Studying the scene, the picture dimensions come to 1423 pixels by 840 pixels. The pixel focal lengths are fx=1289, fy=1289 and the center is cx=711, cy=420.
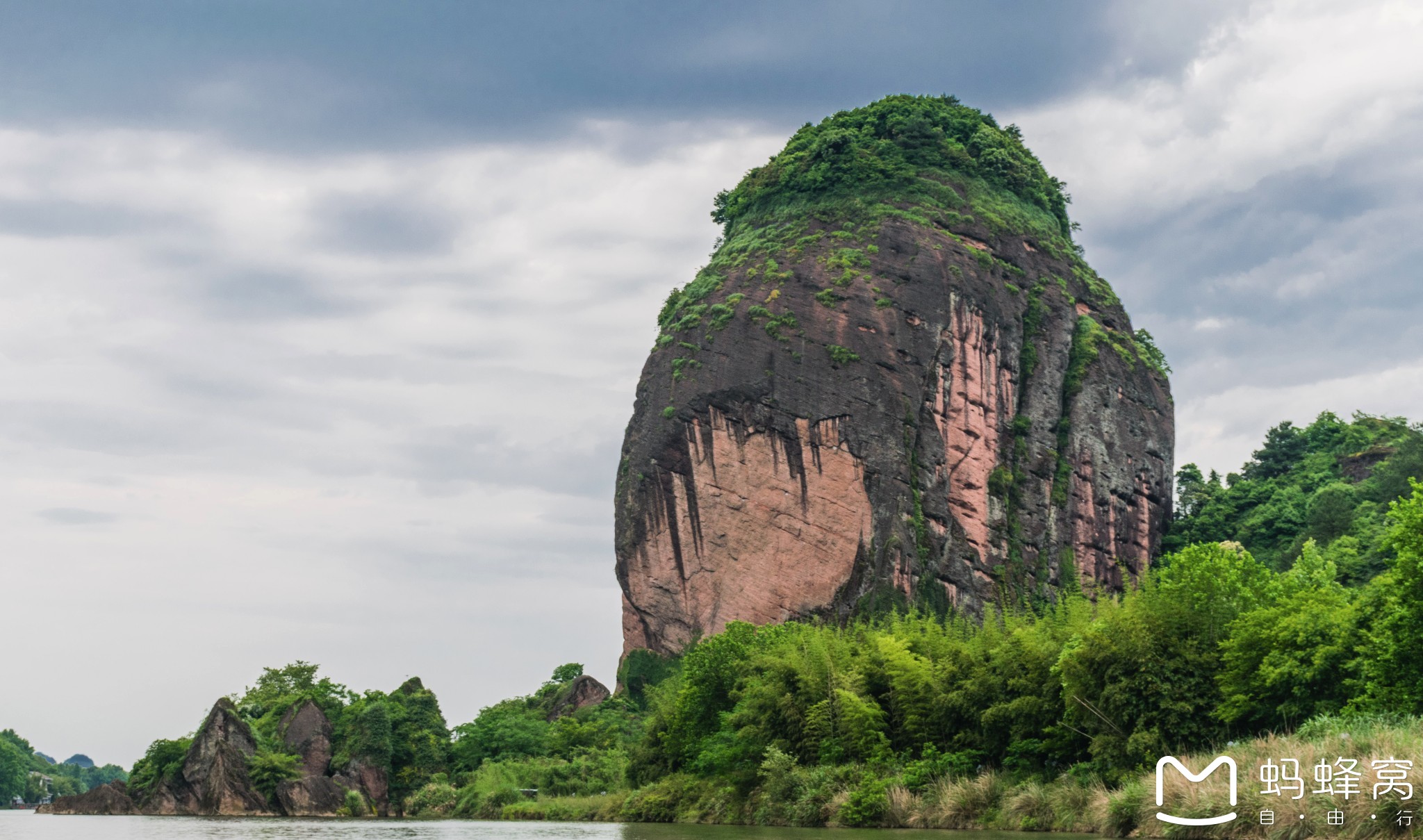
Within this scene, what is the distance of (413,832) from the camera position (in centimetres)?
3856

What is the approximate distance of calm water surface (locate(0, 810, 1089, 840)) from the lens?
27.9 m

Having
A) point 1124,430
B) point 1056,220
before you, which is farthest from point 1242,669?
point 1056,220

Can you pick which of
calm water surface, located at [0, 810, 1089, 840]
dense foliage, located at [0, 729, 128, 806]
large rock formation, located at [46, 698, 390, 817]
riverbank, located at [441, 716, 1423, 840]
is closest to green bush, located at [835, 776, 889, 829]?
riverbank, located at [441, 716, 1423, 840]

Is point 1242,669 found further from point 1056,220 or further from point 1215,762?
point 1056,220

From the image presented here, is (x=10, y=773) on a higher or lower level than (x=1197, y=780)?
lower

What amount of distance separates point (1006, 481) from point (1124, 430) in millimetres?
10588

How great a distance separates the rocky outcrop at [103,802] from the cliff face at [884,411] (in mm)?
26544

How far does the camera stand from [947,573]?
229 feet

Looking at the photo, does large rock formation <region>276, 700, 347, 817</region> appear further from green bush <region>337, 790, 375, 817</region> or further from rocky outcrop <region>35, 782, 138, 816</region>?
rocky outcrop <region>35, 782, 138, 816</region>

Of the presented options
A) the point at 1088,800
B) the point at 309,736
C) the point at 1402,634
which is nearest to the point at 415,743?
the point at 309,736

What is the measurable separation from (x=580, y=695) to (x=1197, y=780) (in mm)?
56378

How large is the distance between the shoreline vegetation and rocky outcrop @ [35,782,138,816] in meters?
0.54

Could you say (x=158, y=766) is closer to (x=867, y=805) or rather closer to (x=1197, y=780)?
(x=867, y=805)

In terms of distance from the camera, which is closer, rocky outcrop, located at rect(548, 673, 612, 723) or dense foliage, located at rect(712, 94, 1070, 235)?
rocky outcrop, located at rect(548, 673, 612, 723)
